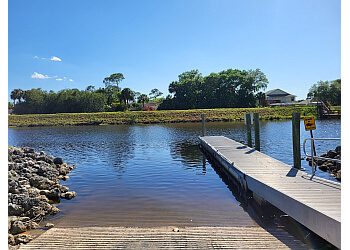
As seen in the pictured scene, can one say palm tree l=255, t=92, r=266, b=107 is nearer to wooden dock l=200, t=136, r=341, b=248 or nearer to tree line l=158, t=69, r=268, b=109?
tree line l=158, t=69, r=268, b=109

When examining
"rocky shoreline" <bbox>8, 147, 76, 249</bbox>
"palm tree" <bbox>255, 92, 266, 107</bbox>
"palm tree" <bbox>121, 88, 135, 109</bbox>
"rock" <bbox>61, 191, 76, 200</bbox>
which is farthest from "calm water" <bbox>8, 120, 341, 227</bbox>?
"palm tree" <bbox>121, 88, 135, 109</bbox>

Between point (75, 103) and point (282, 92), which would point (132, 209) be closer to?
point (75, 103)

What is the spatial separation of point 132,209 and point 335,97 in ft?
211

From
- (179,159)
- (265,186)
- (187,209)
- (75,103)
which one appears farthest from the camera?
(75,103)

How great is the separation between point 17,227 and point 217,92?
227 ft

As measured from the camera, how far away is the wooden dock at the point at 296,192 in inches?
189

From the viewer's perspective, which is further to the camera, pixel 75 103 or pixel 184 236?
pixel 75 103

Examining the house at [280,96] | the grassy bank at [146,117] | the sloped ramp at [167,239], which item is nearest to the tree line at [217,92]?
the grassy bank at [146,117]

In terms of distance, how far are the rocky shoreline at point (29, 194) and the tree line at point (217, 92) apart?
59.5 meters

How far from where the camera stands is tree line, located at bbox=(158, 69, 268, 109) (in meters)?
71.4

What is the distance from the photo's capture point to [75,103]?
226ft

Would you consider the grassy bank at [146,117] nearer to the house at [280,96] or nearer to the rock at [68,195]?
the house at [280,96]

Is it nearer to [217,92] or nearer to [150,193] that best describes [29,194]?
[150,193]
